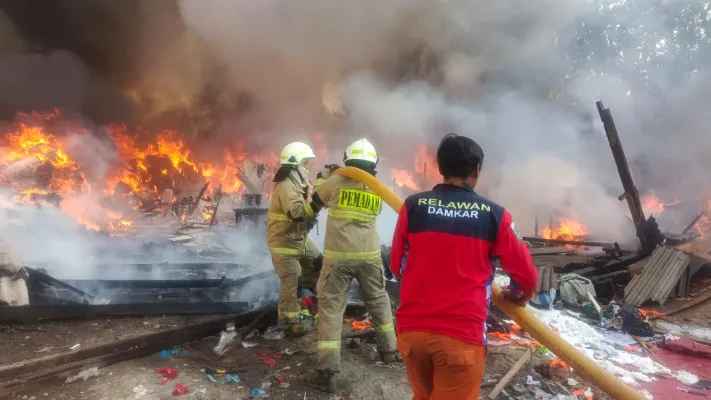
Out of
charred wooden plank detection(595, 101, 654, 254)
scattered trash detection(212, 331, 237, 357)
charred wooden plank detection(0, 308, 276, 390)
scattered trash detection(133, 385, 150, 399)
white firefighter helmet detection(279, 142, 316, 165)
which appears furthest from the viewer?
charred wooden plank detection(595, 101, 654, 254)

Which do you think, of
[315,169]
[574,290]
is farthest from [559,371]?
[315,169]

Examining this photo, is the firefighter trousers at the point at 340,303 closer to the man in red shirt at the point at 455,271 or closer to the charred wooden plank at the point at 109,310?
the man in red shirt at the point at 455,271

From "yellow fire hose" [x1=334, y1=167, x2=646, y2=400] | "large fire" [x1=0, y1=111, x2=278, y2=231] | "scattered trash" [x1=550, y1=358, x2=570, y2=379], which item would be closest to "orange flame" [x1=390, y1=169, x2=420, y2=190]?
"large fire" [x1=0, y1=111, x2=278, y2=231]

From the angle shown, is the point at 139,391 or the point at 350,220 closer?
the point at 139,391

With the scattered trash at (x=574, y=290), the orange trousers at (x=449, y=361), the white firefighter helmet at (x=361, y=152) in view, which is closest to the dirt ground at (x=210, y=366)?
the orange trousers at (x=449, y=361)

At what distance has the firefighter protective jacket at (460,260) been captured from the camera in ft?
6.31

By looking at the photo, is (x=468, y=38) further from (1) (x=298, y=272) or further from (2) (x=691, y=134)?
(1) (x=298, y=272)

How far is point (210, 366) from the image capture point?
3.76 metres

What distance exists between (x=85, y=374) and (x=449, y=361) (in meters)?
3.11

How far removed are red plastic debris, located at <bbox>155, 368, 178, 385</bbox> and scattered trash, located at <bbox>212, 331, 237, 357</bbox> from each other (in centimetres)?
50

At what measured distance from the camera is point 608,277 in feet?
22.5

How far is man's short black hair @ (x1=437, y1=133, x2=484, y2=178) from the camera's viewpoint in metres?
2.02

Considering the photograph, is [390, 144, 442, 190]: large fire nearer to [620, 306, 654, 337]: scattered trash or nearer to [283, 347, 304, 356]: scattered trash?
[620, 306, 654, 337]: scattered trash

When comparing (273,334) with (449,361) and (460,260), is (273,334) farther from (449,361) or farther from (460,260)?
(460,260)
